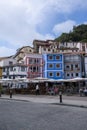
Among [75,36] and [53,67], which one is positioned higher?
[75,36]

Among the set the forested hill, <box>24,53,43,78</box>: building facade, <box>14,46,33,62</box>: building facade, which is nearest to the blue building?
<box>24,53,43,78</box>: building facade

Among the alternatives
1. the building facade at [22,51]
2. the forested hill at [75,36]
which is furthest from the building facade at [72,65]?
the forested hill at [75,36]

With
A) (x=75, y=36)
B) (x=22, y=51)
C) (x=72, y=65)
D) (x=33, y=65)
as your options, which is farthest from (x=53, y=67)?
(x=75, y=36)

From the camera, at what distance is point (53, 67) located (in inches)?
3455

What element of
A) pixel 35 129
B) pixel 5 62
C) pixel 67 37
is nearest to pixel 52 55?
pixel 5 62

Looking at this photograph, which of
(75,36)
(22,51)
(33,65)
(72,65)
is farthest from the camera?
(75,36)

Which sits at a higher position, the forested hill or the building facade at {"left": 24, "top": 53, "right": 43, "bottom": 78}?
the forested hill

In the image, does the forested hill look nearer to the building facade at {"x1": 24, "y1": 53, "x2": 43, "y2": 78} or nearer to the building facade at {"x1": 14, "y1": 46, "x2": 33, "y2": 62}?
the building facade at {"x1": 14, "y1": 46, "x2": 33, "y2": 62}

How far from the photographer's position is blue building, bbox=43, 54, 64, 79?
287 ft

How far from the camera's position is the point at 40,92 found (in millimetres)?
55219

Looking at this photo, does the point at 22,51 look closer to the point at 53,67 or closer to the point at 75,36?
the point at 53,67

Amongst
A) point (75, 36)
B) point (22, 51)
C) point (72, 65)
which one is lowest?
point (72, 65)

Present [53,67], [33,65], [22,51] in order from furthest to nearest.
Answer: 1. [22,51]
2. [33,65]
3. [53,67]

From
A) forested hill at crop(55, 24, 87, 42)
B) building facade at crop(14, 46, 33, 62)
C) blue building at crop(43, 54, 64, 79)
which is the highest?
forested hill at crop(55, 24, 87, 42)
